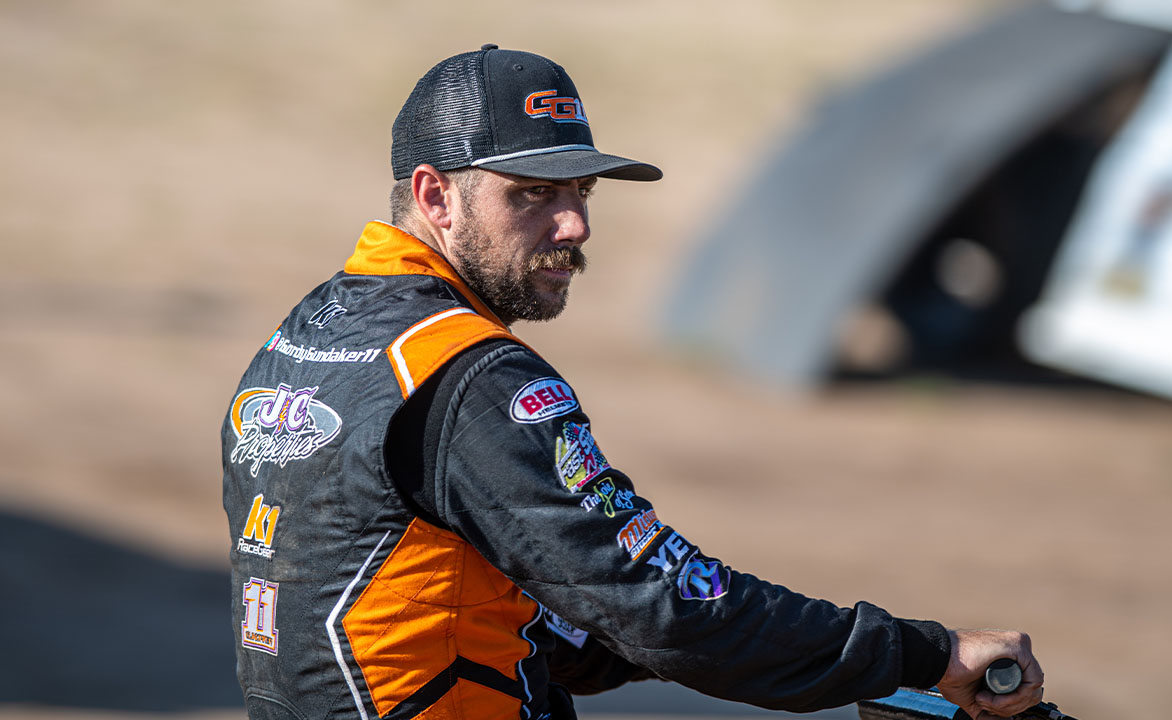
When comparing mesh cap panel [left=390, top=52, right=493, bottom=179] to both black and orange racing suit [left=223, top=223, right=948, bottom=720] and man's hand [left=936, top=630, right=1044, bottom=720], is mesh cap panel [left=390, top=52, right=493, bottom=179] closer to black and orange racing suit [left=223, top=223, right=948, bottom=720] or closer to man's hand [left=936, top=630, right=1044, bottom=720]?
black and orange racing suit [left=223, top=223, right=948, bottom=720]

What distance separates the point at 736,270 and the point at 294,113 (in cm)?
1116

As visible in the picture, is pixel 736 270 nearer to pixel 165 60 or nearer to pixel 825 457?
pixel 825 457

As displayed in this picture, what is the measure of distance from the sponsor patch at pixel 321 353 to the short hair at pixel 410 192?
324 millimetres

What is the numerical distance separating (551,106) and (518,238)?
0.25m

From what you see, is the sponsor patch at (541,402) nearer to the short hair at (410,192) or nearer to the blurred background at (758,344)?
the short hair at (410,192)

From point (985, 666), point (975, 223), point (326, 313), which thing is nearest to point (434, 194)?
point (326, 313)

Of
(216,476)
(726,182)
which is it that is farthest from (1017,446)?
(726,182)

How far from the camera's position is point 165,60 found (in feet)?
78.3

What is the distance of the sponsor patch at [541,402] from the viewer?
87.7 inches

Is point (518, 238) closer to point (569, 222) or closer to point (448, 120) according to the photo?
point (569, 222)

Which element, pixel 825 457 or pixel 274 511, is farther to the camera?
pixel 825 457

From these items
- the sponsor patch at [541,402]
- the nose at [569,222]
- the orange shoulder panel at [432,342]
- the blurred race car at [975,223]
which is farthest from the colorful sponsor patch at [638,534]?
the blurred race car at [975,223]

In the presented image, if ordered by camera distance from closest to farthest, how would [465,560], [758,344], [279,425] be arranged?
[465,560]
[279,425]
[758,344]

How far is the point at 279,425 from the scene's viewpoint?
247 cm
